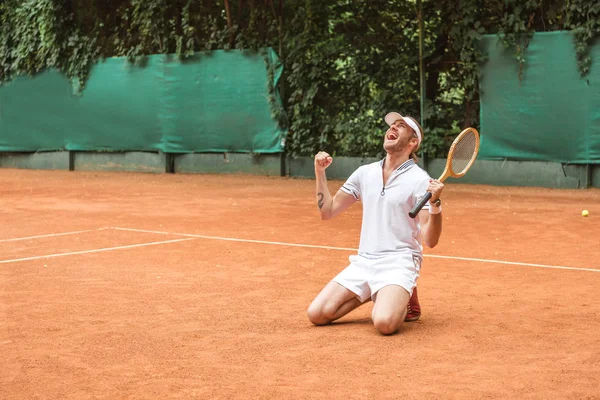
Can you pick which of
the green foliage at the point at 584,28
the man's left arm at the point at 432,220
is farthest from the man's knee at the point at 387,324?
the green foliage at the point at 584,28

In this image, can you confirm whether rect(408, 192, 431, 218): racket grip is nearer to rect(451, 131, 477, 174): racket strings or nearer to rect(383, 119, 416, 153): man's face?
rect(383, 119, 416, 153): man's face

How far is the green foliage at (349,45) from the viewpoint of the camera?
14.2 m

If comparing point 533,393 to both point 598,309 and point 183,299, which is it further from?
point 183,299

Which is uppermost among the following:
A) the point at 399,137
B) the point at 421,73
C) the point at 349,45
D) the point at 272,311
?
the point at 349,45

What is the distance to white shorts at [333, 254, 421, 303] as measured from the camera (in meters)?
5.03

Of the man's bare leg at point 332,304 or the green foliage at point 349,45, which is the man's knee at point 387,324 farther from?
the green foliage at point 349,45

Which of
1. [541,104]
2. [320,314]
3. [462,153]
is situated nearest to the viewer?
[320,314]

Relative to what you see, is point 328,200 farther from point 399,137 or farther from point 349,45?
point 349,45

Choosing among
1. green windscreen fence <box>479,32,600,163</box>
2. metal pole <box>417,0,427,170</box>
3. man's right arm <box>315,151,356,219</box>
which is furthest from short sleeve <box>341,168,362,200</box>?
metal pole <box>417,0,427,170</box>

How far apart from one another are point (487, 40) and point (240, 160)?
538 cm

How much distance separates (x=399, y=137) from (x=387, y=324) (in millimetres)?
1043

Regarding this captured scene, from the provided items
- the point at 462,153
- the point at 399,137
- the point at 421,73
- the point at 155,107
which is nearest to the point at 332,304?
the point at 399,137

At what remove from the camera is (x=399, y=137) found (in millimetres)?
5152

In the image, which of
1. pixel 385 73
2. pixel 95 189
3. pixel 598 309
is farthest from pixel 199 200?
pixel 598 309
